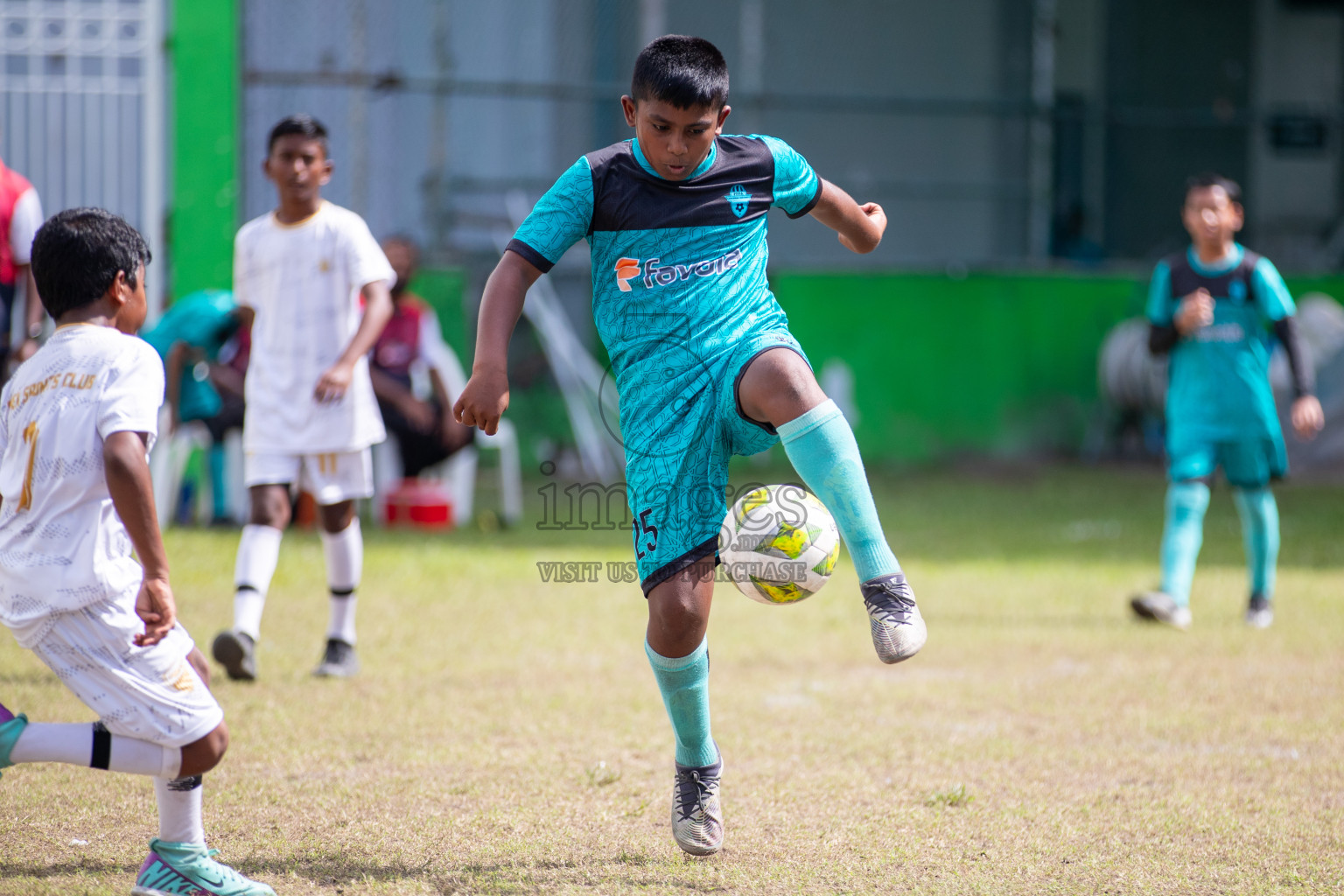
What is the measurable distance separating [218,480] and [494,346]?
668 cm

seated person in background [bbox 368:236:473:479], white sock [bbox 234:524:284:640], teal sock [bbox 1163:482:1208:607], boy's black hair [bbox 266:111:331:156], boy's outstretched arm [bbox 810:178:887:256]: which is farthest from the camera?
seated person in background [bbox 368:236:473:479]

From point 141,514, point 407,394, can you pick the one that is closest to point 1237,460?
point 407,394

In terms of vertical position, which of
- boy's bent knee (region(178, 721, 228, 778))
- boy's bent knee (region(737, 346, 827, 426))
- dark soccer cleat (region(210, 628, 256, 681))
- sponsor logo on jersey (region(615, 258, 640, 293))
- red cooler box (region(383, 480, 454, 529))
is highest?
sponsor logo on jersey (region(615, 258, 640, 293))

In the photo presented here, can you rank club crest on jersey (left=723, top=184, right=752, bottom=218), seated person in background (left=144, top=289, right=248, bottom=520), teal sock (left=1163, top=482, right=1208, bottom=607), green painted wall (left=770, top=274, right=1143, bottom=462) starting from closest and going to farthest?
club crest on jersey (left=723, top=184, right=752, bottom=218) → teal sock (left=1163, top=482, right=1208, bottom=607) → seated person in background (left=144, top=289, right=248, bottom=520) → green painted wall (left=770, top=274, right=1143, bottom=462)

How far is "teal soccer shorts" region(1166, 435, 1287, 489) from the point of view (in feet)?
22.3

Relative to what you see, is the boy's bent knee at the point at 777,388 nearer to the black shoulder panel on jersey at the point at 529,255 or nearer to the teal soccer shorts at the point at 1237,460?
the black shoulder panel on jersey at the point at 529,255

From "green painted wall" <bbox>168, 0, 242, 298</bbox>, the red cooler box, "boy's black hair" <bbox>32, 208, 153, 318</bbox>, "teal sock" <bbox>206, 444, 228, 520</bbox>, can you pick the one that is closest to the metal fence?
"green painted wall" <bbox>168, 0, 242, 298</bbox>

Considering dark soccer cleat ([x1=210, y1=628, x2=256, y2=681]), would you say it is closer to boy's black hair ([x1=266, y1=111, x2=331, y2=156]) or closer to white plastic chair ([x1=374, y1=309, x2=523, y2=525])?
boy's black hair ([x1=266, y1=111, x2=331, y2=156])

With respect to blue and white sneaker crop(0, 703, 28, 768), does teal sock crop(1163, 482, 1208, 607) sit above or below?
below

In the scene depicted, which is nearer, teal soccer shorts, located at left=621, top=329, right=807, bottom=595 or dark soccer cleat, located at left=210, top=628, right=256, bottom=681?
teal soccer shorts, located at left=621, top=329, right=807, bottom=595

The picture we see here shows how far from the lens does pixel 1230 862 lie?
3.32 m

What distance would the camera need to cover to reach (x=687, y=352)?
10.8ft

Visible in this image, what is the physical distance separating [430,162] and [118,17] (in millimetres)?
3489

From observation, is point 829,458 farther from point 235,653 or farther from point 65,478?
point 235,653
